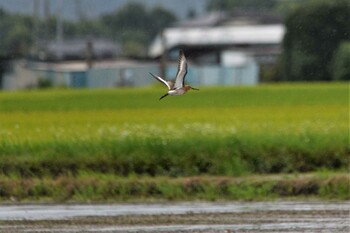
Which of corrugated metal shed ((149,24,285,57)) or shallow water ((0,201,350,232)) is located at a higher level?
corrugated metal shed ((149,24,285,57))

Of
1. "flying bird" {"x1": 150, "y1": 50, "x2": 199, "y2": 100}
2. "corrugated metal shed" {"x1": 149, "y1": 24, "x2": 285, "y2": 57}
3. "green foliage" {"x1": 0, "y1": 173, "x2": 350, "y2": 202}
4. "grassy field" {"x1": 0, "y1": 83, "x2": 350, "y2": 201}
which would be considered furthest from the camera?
"corrugated metal shed" {"x1": 149, "y1": 24, "x2": 285, "y2": 57}

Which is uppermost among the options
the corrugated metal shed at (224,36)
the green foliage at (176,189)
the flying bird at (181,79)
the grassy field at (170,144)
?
the flying bird at (181,79)

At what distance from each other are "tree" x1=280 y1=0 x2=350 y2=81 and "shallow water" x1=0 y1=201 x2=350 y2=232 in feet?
77.4

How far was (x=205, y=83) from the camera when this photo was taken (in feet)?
127

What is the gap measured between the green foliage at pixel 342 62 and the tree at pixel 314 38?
325mm

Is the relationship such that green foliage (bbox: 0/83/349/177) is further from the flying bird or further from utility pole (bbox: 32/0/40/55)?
utility pole (bbox: 32/0/40/55)

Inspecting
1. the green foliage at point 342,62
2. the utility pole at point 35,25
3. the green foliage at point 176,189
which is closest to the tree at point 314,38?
the green foliage at point 342,62

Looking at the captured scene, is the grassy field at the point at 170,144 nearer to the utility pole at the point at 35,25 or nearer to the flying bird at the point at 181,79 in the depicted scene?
the flying bird at the point at 181,79

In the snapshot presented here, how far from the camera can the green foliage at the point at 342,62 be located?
33781 millimetres

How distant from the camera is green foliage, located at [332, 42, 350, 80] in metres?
33.8

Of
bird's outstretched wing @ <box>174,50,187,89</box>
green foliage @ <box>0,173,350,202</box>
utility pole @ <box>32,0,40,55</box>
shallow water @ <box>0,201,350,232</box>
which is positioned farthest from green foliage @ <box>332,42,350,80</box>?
bird's outstretched wing @ <box>174,50,187,89</box>

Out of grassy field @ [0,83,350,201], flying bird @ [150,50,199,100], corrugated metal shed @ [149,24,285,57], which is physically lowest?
grassy field @ [0,83,350,201]

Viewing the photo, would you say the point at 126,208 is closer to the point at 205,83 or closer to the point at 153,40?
the point at 205,83

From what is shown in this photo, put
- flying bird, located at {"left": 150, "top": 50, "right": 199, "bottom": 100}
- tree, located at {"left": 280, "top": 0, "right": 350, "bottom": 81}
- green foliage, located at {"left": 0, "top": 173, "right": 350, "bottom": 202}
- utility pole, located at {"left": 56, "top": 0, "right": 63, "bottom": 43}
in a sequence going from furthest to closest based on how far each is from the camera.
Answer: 1. tree, located at {"left": 280, "top": 0, "right": 350, "bottom": 81}
2. utility pole, located at {"left": 56, "top": 0, "right": 63, "bottom": 43}
3. green foliage, located at {"left": 0, "top": 173, "right": 350, "bottom": 202}
4. flying bird, located at {"left": 150, "top": 50, "right": 199, "bottom": 100}
